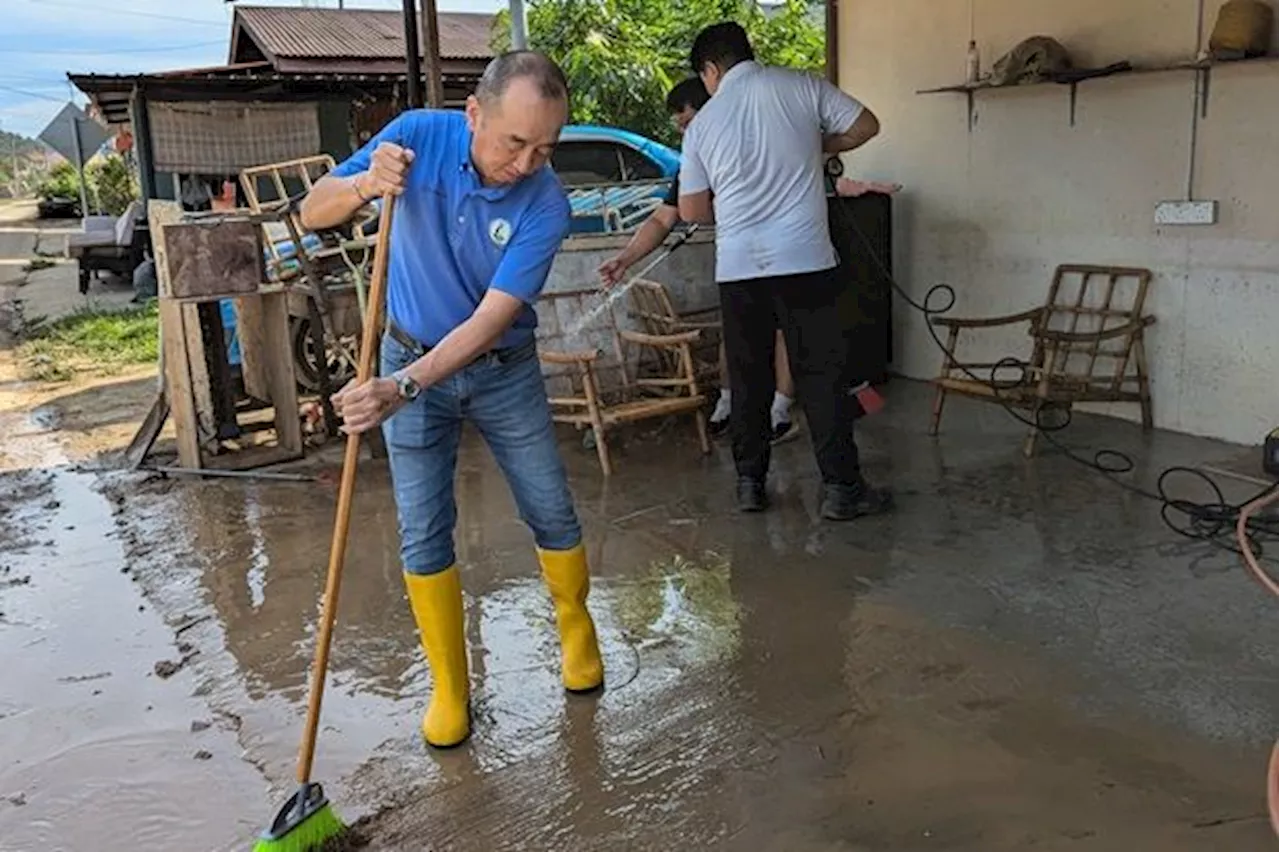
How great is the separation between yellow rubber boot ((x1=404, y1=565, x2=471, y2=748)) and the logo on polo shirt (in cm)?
79

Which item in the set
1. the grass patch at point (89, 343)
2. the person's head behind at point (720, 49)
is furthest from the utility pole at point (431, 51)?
the grass patch at point (89, 343)

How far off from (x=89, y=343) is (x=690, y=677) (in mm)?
7884

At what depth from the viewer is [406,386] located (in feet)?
7.85

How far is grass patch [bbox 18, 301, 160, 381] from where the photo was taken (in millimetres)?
8305

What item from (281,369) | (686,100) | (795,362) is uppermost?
(686,100)

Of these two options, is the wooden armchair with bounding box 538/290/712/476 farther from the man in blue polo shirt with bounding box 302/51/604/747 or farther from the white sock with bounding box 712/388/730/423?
the man in blue polo shirt with bounding box 302/51/604/747

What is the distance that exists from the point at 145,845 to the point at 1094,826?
1.91m

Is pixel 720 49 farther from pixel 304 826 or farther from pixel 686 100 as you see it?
pixel 304 826

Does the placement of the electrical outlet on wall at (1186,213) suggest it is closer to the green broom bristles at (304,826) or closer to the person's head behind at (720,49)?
the person's head behind at (720,49)

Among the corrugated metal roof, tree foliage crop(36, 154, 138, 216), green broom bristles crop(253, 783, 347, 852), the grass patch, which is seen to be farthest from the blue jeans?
tree foliage crop(36, 154, 138, 216)

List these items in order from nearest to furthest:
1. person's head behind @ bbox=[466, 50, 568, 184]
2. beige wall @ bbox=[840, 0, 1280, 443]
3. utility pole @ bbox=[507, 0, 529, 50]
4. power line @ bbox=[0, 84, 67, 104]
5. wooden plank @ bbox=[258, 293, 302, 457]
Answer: person's head behind @ bbox=[466, 50, 568, 184] → beige wall @ bbox=[840, 0, 1280, 443] → wooden plank @ bbox=[258, 293, 302, 457] → utility pole @ bbox=[507, 0, 529, 50] → power line @ bbox=[0, 84, 67, 104]

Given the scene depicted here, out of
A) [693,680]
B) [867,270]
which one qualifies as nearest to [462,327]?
[693,680]

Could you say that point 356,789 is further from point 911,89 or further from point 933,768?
point 911,89

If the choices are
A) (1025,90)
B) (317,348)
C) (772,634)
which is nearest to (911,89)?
(1025,90)
